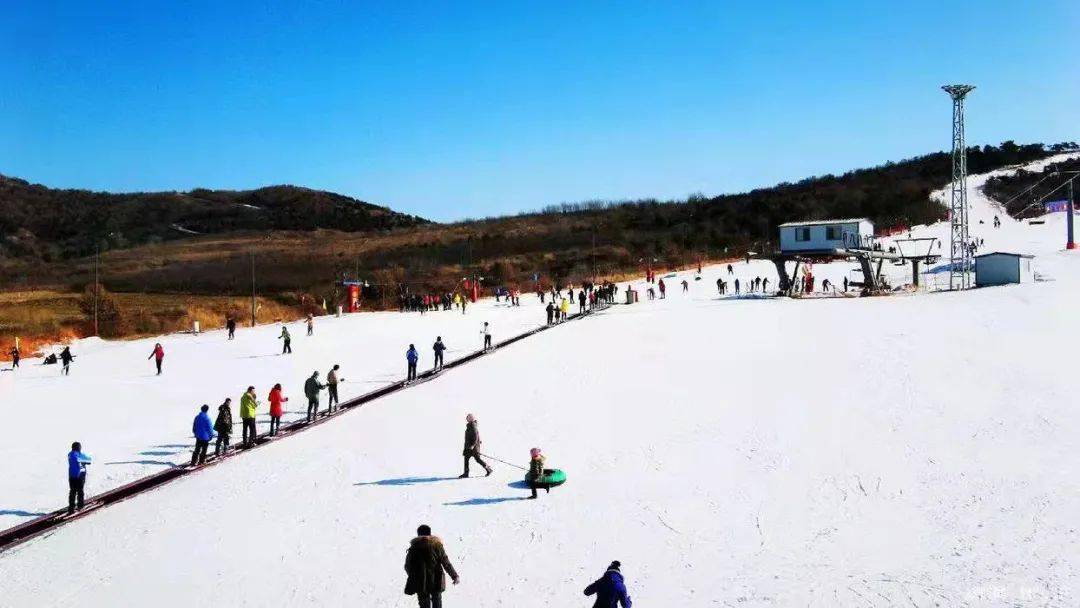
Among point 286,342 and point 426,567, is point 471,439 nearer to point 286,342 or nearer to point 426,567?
point 426,567

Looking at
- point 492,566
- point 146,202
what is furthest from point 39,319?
point 146,202

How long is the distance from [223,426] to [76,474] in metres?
3.41

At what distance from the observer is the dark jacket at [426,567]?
8.69 meters

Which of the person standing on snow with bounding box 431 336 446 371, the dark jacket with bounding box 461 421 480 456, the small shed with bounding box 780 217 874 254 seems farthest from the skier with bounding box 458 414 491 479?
the small shed with bounding box 780 217 874 254

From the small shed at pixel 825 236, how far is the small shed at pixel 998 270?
5982 mm

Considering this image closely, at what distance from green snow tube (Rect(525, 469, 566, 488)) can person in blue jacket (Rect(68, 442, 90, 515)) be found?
23.4 ft

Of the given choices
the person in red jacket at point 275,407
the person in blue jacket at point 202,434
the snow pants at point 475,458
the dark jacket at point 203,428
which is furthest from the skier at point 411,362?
the snow pants at point 475,458

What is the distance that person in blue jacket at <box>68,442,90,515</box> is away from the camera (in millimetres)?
12828

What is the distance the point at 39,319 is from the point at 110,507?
42.2 meters

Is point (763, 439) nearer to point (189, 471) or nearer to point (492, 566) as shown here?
point (492, 566)

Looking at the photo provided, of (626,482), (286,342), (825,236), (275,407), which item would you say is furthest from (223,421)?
(825,236)

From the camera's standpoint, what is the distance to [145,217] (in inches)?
7057

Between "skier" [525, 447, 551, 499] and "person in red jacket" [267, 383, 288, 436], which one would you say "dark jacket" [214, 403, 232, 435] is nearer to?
"person in red jacket" [267, 383, 288, 436]

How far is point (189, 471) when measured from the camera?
15.4 meters
